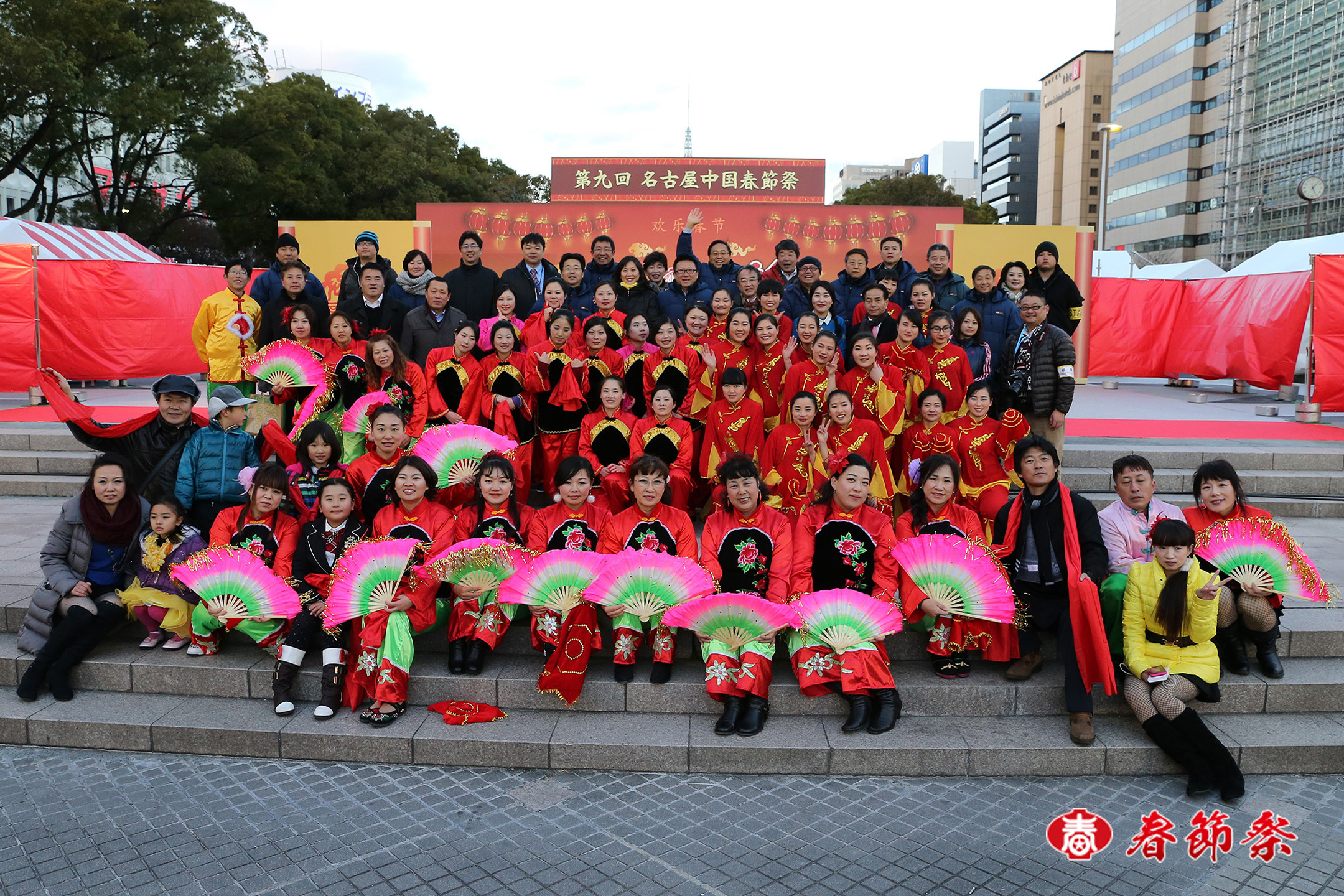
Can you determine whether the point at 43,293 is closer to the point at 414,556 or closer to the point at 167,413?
the point at 167,413

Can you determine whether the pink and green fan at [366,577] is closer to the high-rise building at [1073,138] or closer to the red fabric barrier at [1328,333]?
the red fabric barrier at [1328,333]

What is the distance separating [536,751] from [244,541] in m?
1.84

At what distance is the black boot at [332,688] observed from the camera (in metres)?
3.56

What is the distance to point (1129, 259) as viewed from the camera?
16.4m

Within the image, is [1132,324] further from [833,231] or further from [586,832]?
[586,832]

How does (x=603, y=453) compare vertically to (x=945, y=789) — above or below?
above

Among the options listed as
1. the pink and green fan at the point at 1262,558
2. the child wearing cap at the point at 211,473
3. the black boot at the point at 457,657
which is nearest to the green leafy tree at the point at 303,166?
the child wearing cap at the point at 211,473

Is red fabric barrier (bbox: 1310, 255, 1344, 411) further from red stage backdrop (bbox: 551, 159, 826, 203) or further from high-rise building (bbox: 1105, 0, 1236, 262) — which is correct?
high-rise building (bbox: 1105, 0, 1236, 262)

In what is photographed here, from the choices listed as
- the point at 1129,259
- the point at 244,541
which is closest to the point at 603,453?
the point at 244,541

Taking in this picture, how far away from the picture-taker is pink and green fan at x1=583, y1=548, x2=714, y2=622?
3.43 meters

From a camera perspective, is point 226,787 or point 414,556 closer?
point 226,787

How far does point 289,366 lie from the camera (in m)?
5.25

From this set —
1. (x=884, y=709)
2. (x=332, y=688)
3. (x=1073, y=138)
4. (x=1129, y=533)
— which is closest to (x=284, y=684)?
(x=332, y=688)

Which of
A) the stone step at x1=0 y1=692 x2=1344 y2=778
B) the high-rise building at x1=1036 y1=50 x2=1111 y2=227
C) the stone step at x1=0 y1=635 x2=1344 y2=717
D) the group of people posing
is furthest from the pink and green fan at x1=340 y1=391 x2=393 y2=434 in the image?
the high-rise building at x1=1036 y1=50 x2=1111 y2=227
